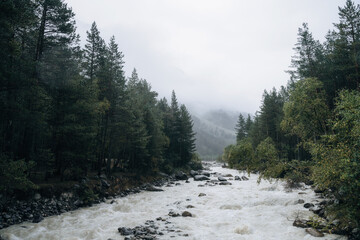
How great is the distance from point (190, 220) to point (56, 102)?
53.3ft

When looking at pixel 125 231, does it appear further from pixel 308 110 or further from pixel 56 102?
pixel 308 110

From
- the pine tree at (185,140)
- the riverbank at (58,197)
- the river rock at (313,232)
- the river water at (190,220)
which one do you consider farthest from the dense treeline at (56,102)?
the river rock at (313,232)

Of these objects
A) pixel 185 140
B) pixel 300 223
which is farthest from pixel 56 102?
pixel 185 140

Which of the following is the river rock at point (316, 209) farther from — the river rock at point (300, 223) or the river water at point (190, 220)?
the river rock at point (300, 223)

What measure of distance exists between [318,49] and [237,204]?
1060 inches

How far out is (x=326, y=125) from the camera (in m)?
18.0

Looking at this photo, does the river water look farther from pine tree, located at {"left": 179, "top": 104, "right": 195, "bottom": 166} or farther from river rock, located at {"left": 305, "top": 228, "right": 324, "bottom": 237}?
pine tree, located at {"left": 179, "top": 104, "right": 195, "bottom": 166}

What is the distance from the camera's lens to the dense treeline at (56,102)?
39.8ft

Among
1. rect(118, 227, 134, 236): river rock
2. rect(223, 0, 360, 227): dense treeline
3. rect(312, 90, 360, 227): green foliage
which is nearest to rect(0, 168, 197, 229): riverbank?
rect(118, 227, 134, 236): river rock

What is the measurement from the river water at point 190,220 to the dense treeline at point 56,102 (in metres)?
4.00

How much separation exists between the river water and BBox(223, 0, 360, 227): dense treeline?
2887 millimetres

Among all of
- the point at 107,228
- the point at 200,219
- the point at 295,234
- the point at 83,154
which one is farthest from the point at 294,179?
the point at 83,154

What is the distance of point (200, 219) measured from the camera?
50.6 ft

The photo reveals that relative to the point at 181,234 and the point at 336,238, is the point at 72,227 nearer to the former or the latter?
the point at 181,234
